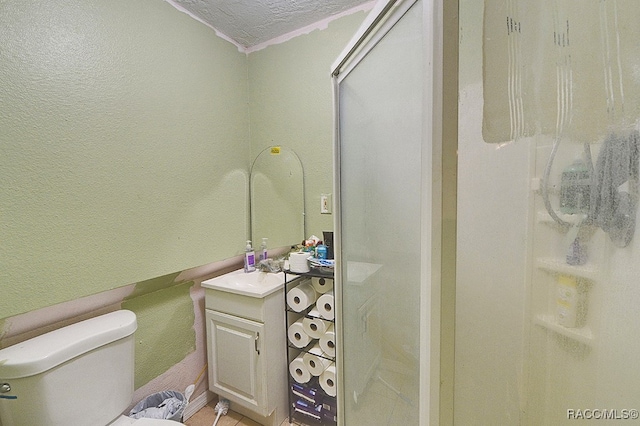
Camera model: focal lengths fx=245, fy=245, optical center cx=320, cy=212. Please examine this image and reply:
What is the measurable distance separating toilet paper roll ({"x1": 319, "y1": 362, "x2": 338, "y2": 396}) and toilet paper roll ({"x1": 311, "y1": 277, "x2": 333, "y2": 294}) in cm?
37

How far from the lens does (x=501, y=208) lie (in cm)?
73

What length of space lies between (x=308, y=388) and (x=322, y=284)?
0.57m

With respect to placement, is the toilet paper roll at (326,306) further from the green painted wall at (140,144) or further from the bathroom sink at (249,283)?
the green painted wall at (140,144)

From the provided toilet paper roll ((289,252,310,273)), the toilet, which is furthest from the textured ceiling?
the toilet

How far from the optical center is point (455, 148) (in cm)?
43

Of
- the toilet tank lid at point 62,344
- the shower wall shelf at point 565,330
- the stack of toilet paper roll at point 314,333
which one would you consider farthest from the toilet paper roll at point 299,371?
the shower wall shelf at point 565,330

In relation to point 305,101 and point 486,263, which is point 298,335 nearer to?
point 486,263

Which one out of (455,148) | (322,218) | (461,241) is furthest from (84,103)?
(461,241)

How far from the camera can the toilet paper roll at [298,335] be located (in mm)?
1303

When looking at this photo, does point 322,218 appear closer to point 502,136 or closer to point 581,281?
point 502,136

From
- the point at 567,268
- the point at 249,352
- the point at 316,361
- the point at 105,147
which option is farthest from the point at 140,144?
the point at 567,268

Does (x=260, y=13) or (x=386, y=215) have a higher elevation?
(x=260, y=13)

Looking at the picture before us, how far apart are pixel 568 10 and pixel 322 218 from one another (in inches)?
49.8

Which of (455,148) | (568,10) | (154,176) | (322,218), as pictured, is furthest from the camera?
(322,218)
